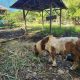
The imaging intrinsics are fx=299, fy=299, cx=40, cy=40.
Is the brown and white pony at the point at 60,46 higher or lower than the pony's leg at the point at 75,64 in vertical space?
higher

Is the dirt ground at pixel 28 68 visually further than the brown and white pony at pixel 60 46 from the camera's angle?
No

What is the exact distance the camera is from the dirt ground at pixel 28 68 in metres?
6.53

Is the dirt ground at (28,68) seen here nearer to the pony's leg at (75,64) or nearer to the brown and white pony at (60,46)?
the pony's leg at (75,64)

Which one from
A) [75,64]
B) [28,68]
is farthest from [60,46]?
[28,68]

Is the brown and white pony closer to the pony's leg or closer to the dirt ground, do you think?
the pony's leg

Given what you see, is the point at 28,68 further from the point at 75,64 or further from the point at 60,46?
the point at 75,64

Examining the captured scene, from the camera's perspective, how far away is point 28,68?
6980 millimetres

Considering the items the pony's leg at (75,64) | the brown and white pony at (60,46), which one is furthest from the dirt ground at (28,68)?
the brown and white pony at (60,46)

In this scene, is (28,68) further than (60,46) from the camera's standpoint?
No

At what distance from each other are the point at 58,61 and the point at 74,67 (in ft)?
2.89

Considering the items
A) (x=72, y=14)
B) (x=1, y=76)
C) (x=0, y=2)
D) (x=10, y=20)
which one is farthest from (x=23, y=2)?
(x=0, y=2)

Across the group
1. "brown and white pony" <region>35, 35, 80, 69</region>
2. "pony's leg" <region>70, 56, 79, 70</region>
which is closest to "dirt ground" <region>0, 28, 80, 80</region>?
"pony's leg" <region>70, 56, 79, 70</region>

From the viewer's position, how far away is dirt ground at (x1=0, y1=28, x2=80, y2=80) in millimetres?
6527

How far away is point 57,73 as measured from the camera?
23.2ft
